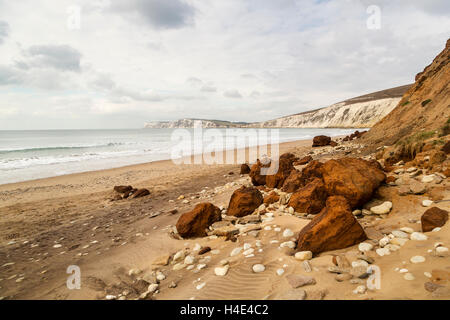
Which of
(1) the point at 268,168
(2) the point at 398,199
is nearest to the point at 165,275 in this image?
(2) the point at 398,199

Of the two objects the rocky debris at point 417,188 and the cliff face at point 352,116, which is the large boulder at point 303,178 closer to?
the rocky debris at point 417,188

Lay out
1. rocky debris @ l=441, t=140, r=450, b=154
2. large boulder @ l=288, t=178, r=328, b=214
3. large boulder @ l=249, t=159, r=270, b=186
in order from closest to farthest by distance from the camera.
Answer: large boulder @ l=288, t=178, r=328, b=214
rocky debris @ l=441, t=140, r=450, b=154
large boulder @ l=249, t=159, r=270, b=186

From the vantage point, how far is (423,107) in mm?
10969

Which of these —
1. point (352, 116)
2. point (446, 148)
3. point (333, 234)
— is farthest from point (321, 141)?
point (352, 116)

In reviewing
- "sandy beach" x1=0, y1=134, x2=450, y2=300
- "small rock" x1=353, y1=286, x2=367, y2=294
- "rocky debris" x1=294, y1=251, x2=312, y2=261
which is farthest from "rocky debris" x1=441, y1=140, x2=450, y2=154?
"small rock" x1=353, y1=286, x2=367, y2=294

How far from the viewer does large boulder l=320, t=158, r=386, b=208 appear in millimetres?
4145

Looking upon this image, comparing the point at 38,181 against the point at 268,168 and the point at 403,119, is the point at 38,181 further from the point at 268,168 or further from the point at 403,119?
the point at 403,119

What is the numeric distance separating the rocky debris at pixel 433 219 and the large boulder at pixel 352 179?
1.11m

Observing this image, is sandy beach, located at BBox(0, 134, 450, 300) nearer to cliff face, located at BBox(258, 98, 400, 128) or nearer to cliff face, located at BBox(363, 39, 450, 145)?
cliff face, located at BBox(363, 39, 450, 145)

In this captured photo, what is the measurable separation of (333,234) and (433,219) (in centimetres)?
129

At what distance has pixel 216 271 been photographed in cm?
319

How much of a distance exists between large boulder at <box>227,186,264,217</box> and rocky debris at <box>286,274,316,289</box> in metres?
2.55

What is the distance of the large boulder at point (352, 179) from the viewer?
13.6 ft
